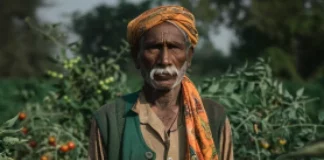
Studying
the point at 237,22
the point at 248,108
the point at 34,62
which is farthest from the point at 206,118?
the point at 34,62

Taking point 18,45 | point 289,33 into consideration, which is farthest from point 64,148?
point 18,45

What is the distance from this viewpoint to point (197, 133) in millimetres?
2801

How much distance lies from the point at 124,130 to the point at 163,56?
0.32m

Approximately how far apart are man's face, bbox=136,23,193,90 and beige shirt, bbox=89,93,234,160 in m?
0.12

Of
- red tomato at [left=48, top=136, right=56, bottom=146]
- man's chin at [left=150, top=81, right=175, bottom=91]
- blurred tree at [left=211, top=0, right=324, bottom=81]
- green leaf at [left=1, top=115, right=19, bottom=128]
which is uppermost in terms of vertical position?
blurred tree at [left=211, top=0, right=324, bottom=81]

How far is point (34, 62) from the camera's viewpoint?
4456 centimetres

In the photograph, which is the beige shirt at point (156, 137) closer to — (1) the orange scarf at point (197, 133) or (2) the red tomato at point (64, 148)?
(1) the orange scarf at point (197, 133)

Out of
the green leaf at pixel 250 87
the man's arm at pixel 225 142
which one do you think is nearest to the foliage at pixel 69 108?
the green leaf at pixel 250 87

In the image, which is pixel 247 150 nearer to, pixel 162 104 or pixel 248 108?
pixel 248 108

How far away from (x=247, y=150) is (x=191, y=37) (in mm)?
1485

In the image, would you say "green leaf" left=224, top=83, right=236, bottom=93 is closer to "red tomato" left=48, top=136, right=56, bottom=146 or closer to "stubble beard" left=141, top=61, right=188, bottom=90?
"red tomato" left=48, top=136, right=56, bottom=146

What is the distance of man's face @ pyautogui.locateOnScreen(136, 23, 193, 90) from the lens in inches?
109

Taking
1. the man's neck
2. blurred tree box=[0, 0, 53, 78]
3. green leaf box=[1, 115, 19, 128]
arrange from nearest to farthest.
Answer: the man's neck, green leaf box=[1, 115, 19, 128], blurred tree box=[0, 0, 53, 78]

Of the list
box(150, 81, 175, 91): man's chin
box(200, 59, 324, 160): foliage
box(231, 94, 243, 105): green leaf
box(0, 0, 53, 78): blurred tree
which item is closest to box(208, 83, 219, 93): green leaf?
box(200, 59, 324, 160): foliage
